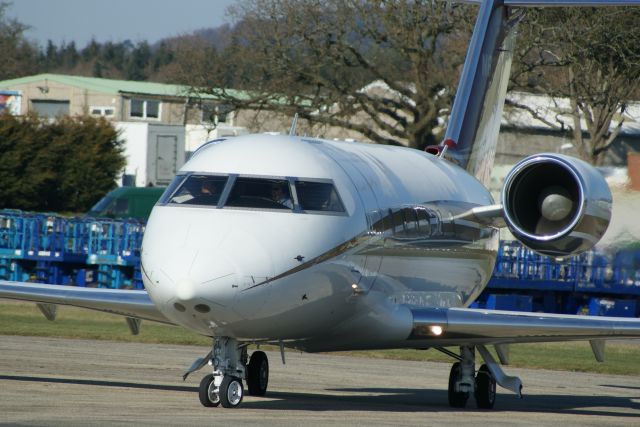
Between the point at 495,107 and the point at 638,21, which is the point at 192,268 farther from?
the point at 638,21

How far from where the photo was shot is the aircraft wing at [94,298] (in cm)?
1539

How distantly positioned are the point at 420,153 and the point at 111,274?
77.2 ft

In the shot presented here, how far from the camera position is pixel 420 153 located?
710 inches

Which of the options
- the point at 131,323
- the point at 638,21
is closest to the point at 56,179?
the point at 638,21

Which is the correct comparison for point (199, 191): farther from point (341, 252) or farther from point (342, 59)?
point (342, 59)

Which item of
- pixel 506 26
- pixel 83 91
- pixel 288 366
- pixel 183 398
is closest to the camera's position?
pixel 183 398

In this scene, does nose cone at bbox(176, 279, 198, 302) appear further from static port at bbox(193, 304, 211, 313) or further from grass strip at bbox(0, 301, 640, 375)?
grass strip at bbox(0, 301, 640, 375)

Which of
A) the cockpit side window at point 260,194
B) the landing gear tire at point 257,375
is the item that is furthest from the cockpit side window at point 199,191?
the landing gear tire at point 257,375

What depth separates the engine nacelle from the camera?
15.1 meters

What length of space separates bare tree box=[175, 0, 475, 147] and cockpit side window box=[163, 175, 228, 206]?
1315 inches

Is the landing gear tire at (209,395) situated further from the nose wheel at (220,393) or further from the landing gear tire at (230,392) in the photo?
the landing gear tire at (230,392)

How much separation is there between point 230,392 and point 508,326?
346 cm

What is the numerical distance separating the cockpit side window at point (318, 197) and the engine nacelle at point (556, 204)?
2.52 m

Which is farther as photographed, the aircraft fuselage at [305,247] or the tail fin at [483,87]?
the tail fin at [483,87]
